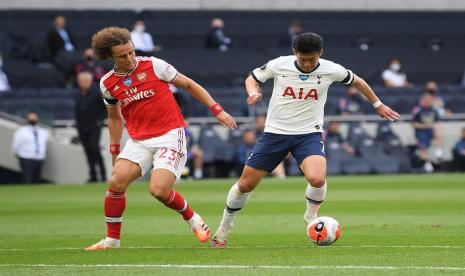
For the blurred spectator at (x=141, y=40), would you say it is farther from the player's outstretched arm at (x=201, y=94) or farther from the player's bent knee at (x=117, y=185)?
the player's bent knee at (x=117, y=185)

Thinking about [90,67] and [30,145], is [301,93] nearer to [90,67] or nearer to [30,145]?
[30,145]

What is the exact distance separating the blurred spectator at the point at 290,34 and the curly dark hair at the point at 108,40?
60.9 feet

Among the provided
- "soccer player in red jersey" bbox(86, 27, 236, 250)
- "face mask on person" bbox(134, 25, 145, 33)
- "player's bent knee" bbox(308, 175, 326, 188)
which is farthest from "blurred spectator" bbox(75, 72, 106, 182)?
"player's bent knee" bbox(308, 175, 326, 188)

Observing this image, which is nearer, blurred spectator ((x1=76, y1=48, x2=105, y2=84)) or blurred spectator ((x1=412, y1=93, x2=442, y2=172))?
blurred spectator ((x1=76, y1=48, x2=105, y2=84))

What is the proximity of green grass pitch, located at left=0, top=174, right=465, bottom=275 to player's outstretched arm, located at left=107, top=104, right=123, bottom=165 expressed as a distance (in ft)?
3.27

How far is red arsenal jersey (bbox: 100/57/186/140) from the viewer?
36.2 feet

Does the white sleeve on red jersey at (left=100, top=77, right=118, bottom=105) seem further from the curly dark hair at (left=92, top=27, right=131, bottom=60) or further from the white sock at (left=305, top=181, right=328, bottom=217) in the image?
the white sock at (left=305, top=181, right=328, bottom=217)

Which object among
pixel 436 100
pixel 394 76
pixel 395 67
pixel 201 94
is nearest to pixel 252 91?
pixel 201 94

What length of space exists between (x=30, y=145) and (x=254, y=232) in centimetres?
1256

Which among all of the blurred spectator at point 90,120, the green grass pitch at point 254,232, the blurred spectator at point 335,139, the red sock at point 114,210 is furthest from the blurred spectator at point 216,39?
the red sock at point 114,210

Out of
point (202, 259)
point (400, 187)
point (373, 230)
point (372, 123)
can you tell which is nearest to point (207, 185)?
point (400, 187)

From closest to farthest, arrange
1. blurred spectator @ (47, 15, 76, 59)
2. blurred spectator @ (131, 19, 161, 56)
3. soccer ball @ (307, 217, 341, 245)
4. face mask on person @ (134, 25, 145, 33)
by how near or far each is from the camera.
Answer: soccer ball @ (307, 217, 341, 245)
blurred spectator @ (131, 19, 161, 56)
face mask on person @ (134, 25, 145, 33)
blurred spectator @ (47, 15, 76, 59)

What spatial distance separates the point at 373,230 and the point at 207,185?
32.4ft
